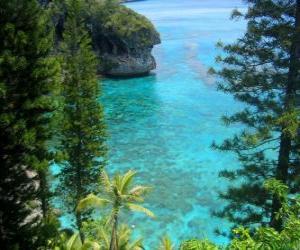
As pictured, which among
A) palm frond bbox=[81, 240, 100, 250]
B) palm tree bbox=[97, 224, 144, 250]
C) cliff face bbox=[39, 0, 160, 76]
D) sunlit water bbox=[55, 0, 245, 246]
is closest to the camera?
palm frond bbox=[81, 240, 100, 250]

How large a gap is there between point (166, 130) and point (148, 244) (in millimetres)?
25018

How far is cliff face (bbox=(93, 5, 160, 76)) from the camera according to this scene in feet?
246

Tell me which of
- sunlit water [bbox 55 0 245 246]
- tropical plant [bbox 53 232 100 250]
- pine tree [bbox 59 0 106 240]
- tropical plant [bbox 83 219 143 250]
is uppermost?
pine tree [bbox 59 0 106 240]

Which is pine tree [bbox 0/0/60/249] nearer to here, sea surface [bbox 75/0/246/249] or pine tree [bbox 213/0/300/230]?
pine tree [bbox 213/0/300/230]

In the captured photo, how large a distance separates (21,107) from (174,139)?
1346 inches

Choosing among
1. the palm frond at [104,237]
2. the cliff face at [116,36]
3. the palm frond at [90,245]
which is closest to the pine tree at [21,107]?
the palm frond at [90,245]

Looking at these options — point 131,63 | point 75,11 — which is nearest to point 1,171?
point 75,11

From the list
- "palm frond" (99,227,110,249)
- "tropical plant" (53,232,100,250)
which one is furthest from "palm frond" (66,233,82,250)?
"palm frond" (99,227,110,249)

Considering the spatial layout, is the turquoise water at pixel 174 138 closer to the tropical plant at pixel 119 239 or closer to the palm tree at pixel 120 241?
the tropical plant at pixel 119 239

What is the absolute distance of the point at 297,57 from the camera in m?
18.3

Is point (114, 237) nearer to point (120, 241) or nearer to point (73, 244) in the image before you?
point (120, 241)

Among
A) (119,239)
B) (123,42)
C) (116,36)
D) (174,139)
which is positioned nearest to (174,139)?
(174,139)

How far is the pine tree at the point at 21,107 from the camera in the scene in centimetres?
1411

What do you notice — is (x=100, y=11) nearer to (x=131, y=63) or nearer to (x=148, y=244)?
(x=131, y=63)
